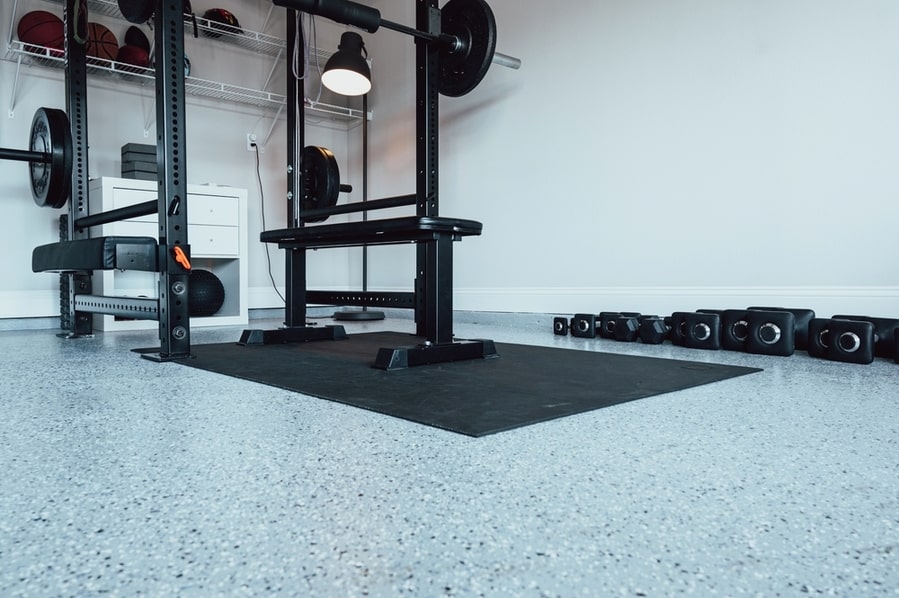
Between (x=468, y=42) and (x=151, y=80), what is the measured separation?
2.62 m

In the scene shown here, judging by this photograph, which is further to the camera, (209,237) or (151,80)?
(151,80)

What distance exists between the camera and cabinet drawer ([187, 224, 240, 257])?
11.2 feet

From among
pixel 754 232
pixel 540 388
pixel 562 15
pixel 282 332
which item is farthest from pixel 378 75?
pixel 540 388

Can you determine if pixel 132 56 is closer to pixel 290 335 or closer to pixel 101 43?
pixel 101 43

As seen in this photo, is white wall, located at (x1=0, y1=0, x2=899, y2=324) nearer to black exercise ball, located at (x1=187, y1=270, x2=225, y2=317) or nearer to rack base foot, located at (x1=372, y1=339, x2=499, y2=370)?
black exercise ball, located at (x1=187, y1=270, x2=225, y2=317)

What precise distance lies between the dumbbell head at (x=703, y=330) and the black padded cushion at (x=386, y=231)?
0.95m

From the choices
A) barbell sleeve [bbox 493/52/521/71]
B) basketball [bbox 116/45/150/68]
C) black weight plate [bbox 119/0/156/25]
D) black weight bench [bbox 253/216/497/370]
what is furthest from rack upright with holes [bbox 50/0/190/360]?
basketball [bbox 116/45/150/68]

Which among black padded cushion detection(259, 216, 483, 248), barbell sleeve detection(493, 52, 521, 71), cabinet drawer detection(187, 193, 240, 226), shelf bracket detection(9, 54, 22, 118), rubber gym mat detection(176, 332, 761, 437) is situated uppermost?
barbell sleeve detection(493, 52, 521, 71)

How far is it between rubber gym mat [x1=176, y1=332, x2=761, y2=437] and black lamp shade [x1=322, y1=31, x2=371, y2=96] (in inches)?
76.9

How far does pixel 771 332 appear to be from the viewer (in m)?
2.00

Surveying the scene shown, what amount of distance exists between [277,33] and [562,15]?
237cm

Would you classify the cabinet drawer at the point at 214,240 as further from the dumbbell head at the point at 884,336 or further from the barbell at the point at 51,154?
the dumbbell head at the point at 884,336

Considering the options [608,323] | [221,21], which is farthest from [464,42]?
[221,21]

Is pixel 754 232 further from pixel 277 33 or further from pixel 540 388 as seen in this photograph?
pixel 277 33
